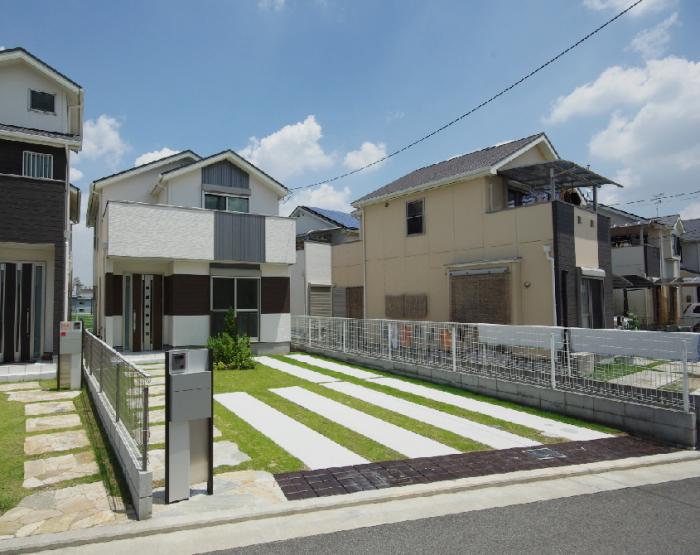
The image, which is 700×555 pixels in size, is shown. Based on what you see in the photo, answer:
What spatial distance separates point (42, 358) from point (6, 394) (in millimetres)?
4162

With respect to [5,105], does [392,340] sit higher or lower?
lower

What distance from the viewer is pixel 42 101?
45.5ft

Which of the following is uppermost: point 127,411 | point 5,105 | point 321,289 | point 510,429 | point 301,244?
point 5,105

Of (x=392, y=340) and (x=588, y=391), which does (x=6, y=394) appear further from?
(x=588, y=391)

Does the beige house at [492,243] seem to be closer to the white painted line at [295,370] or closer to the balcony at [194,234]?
the balcony at [194,234]

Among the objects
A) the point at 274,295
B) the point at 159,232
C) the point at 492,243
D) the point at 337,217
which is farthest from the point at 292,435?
the point at 337,217

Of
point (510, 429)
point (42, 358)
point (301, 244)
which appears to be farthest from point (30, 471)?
point (301, 244)

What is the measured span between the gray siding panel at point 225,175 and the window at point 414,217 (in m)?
5.67

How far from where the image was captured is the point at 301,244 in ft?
72.6

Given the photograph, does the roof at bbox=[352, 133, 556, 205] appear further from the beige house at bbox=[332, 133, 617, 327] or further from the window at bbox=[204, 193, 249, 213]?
the window at bbox=[204, 193, 249, 213]

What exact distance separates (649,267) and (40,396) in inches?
943

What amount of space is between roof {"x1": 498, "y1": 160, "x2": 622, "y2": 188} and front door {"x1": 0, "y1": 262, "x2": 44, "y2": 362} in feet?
44.7

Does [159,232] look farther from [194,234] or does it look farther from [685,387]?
[685,387]

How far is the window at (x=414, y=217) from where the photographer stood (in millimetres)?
16991
